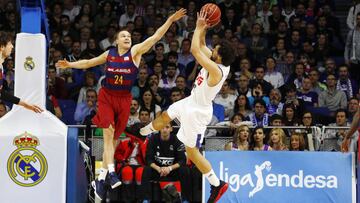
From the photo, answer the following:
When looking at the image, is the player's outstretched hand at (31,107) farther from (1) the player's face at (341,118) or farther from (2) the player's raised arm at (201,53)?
(1) the player's face at (341,118)

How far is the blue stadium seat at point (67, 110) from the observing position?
1675 cm

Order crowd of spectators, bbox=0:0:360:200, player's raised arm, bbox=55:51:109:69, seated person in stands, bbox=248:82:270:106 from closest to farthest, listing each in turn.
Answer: player's raised arm, bbox=55:51:109:69 < crowd of spectators, bbox=0:0:360:200 < seated person in stands, bbox=248:82:270:106

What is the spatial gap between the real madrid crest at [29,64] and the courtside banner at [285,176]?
10.0 ft

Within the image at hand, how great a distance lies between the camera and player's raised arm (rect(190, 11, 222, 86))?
450 inches

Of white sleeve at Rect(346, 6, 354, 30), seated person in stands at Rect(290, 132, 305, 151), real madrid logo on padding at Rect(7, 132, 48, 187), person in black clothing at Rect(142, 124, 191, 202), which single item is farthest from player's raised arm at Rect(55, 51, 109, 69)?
white sleeve at Rect(346, 6, 354, 30)

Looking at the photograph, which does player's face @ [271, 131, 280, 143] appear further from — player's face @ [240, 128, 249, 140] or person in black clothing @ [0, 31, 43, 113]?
person in black clothing @ [0, 31, 43, 113]

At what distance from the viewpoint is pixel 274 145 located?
568 inches

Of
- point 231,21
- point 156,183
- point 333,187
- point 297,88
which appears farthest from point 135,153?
point 231,21

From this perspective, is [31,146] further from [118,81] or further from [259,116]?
[259,116]

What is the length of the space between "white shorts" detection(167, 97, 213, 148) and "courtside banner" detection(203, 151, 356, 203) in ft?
6.13

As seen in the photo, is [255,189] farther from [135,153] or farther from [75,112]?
[75,112]

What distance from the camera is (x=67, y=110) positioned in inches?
663

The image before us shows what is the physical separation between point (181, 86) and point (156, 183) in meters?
3.06

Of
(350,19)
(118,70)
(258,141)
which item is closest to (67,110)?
(258,141)
